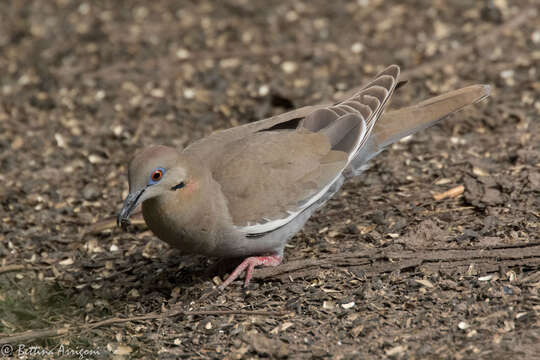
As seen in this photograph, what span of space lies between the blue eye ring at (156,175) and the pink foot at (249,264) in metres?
0.81

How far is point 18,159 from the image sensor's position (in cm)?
623

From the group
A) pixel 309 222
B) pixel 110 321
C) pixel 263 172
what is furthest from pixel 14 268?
pixel 309 222

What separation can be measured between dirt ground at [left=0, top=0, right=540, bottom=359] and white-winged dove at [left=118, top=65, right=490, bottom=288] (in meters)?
0.33

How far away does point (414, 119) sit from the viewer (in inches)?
186

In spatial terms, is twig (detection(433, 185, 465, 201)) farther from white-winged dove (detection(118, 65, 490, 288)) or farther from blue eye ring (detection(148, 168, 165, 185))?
blue eye ring (detection(148, 168, 165, 185))

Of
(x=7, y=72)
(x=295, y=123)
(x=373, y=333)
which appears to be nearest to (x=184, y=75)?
(x=7, y=72)

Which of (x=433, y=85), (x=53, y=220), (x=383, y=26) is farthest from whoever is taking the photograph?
(x=383, y=26)

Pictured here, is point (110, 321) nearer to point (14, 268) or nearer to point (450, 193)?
point (14, 268)

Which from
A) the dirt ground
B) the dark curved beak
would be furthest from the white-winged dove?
the dirt ground

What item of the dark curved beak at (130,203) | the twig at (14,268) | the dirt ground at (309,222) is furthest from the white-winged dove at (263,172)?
the twig at (14,268)

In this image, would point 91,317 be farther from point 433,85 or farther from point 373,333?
point 433,85

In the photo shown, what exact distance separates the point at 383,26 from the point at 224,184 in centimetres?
420

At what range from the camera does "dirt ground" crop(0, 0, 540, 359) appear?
12.8ft

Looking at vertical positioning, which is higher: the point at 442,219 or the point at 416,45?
the point at 416,45
